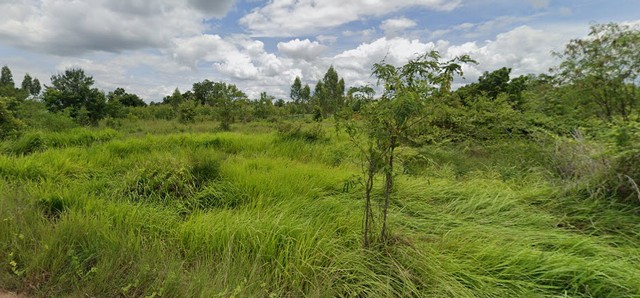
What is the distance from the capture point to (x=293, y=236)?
8.57ft

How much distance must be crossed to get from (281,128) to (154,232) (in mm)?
6328

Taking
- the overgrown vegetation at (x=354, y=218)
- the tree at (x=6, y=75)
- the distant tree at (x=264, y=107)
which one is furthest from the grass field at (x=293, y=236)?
the tree at (x=6, y=75)

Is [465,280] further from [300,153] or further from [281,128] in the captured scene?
[281,128]

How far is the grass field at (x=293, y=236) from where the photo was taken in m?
2.14

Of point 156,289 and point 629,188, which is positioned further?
point 629,188

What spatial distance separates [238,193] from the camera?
377cm

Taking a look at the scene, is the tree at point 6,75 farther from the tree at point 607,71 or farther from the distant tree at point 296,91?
the tree at point 607,71

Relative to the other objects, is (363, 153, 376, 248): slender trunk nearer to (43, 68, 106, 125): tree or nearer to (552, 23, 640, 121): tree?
(552, 23, 640, 121): tree

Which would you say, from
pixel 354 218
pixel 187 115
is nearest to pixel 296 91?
pixel 187 115

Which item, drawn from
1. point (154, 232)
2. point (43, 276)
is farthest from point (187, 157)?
point (43, 276)

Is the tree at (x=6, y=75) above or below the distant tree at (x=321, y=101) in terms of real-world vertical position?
above

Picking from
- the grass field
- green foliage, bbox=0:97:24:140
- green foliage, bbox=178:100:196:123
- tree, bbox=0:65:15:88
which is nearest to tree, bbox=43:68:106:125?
green foliage, bbox=178:100:196:123

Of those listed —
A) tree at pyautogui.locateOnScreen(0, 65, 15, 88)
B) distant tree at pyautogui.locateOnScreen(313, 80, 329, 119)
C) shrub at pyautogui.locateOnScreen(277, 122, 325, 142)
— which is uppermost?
tree at pyautogui.locateOnScreen(0, 65, 15, 88)

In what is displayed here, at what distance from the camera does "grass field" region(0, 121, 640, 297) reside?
2137 mm
